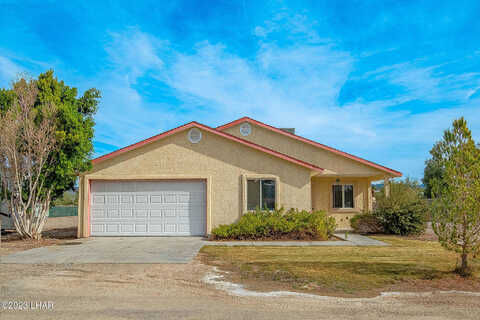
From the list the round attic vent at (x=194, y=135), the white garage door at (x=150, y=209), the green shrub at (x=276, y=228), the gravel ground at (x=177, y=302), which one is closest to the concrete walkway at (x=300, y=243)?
the green shrub at (x=276, y=228)

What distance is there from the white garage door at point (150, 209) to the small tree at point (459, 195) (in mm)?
9146

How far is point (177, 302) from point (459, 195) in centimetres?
577

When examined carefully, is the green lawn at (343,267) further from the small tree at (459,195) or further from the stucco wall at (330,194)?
the stucco wall at (330,194)

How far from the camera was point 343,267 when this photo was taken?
8.70 meters

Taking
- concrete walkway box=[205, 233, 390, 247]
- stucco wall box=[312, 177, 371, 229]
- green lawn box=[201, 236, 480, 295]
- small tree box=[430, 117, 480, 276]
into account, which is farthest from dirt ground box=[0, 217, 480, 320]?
stucco wall box=[312, 177, 371, 229]

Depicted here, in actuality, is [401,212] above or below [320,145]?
below

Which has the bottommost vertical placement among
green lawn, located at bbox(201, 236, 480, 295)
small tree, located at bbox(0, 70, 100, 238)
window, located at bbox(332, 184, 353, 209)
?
green lawn, located at bbox(201, 236, 480, 295)

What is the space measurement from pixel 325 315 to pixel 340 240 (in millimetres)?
8987

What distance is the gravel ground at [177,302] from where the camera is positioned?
17.6ft

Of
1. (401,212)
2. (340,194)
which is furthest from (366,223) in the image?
(340,194)

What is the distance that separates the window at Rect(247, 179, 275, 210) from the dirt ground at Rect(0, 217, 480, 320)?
691 cm

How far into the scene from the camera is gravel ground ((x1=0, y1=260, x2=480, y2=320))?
536 cm

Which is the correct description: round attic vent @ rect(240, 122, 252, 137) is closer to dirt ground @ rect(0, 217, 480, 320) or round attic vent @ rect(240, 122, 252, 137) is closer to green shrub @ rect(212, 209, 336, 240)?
green shrub @ rect(212, 209, 336, 240)

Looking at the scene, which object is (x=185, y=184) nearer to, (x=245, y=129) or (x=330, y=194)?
(x=245, y=129)
